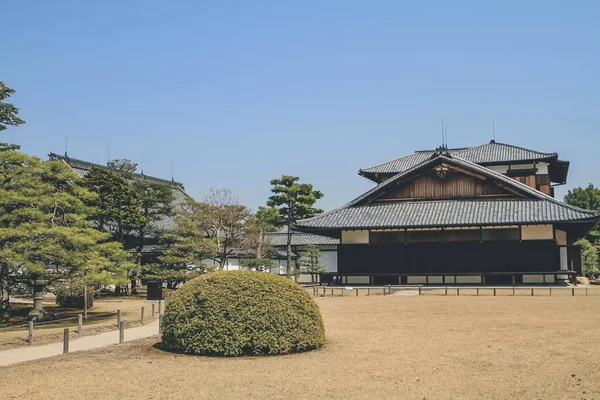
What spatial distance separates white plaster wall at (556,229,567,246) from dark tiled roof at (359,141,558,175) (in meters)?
7.81

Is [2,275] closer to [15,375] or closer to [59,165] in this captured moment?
[59,165]

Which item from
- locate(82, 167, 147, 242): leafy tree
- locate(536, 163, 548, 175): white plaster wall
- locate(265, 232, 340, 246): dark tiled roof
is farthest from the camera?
locate(265, 232, 340, 246): dark tiled roof

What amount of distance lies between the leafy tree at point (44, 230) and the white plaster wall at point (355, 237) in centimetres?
1870

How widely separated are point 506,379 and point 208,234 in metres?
26.3

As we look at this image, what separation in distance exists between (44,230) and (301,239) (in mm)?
32307

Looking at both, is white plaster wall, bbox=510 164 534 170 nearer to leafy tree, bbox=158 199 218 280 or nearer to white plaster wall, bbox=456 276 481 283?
white plaster wall, bbox=456 276 481 283

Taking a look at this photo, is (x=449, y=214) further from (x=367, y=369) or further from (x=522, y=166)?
(x=367, y=369)

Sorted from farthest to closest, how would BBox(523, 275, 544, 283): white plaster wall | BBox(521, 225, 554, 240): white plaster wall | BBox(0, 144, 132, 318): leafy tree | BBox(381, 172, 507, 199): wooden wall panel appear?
BBox(381, 172, 507, 199): wooden wall panel < BBox(523, 275, 544, 283): white plaster wall < BBox(521, 225, 554, 240): white plaster wall < BBox(0, 144, 132, 318): leafy tree

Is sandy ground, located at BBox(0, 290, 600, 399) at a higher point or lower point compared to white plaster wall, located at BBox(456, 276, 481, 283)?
lower

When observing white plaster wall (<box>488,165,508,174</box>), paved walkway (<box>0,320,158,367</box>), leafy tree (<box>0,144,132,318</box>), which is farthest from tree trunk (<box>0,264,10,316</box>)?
white plaster wall (<box>488,165,508,174</box>)

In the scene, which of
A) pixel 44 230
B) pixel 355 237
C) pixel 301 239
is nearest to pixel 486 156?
pixel 355 237

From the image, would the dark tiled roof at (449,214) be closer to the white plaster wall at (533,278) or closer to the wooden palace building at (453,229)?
the wooden palace building at (453,229)

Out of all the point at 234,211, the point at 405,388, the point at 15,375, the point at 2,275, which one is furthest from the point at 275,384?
the point at 234,211

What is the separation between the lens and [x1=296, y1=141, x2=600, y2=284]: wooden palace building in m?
33.1
